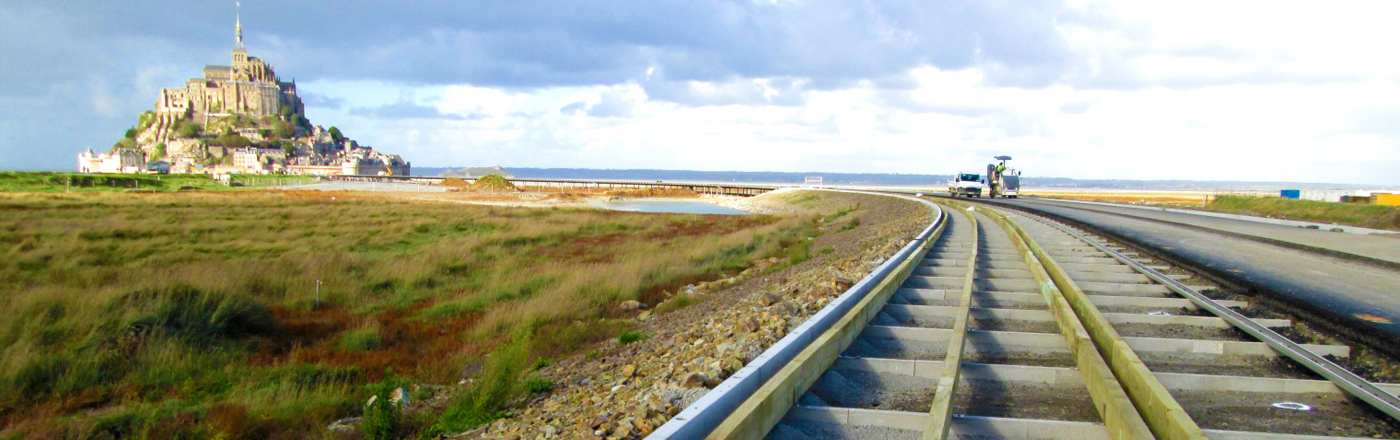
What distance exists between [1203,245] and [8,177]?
342 ft

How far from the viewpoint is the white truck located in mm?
55281

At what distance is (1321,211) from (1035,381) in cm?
2954

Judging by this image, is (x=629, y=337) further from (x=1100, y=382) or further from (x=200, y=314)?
(x=1100, y=382)

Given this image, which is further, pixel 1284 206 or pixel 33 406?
pixel 1284 206

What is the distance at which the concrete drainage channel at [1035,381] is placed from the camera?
165 inches

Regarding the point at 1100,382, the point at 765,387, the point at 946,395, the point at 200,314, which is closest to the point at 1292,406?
the point at 1100,382

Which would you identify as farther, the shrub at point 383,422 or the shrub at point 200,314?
the shrub at point 200,314

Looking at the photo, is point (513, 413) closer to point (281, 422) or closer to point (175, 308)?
point (281, 422)

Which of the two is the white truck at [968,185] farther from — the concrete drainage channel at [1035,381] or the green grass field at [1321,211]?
the concrete drainage channel at [1035,381]

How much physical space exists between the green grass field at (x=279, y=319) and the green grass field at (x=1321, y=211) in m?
17.7

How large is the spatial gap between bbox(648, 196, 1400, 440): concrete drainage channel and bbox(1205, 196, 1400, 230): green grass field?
21074 millimetres

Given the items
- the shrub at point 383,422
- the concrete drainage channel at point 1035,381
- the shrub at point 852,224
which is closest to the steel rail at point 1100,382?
the concrete drainage channel at point 1035,381

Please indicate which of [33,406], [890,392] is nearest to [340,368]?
[33,406]

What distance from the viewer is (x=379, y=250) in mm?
23422
